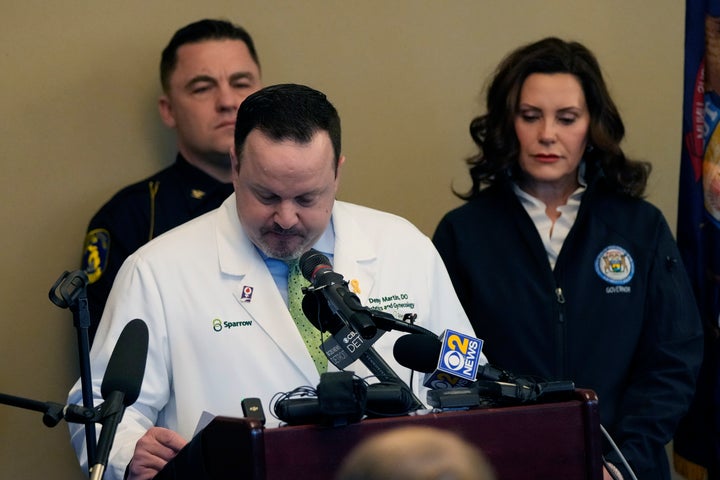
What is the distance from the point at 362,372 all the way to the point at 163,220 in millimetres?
1190

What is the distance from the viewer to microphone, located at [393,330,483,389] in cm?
182

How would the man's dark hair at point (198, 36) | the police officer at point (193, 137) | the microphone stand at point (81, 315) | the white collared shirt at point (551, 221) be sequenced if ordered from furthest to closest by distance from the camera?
1. the man's dark hair at point (198, 36)
2. the police officer at point (193, 137)
3. the white collared shirt at point (551, 221)
4. the microphone stand at point (81, 315)

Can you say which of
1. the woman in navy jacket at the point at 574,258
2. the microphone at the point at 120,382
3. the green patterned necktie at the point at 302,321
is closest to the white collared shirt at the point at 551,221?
the woman in navy jacket at the point at 574,258

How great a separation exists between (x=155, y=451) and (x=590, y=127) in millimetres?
1796

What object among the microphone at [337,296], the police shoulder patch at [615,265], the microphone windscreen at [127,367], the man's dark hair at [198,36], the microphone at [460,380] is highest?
the man's dark hair at [198,36]

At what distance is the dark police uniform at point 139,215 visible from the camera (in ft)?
10.9

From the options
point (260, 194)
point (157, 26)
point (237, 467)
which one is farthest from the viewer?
point (157, 26)

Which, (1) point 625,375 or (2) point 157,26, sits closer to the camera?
(1) point 625,375

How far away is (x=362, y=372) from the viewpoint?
8.07 ft

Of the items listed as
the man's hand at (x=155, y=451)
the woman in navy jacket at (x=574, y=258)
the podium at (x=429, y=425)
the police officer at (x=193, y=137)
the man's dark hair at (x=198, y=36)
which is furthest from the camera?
the man's dark hair at (x=198, y=36)

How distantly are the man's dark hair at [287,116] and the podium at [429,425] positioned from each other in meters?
0.85

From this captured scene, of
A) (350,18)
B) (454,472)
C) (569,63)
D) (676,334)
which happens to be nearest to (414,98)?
(350,18)

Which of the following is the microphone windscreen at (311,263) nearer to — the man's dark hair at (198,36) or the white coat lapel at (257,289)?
the white coat lapel at (257,289)

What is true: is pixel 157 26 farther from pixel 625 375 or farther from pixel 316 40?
pixel 625 375
